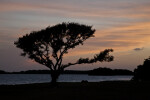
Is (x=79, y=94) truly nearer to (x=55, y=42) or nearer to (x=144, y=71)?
(x=55, y=42)

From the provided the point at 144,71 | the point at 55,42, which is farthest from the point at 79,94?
the point at 144,71

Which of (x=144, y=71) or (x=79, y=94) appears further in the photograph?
(x=144, y=71)

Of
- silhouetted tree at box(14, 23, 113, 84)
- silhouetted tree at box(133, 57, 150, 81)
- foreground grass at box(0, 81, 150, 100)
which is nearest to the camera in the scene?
foreground grass at box(0, 81, 150, 100)

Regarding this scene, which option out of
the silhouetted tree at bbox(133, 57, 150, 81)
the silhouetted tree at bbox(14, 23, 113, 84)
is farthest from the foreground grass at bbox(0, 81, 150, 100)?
the silhouetted tree at bbox(133, 57, 150, 81)

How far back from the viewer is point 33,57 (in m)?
55.8

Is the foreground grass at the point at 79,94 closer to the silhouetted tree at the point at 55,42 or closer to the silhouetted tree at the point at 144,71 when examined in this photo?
the silhouetted tree at the point at 55,42

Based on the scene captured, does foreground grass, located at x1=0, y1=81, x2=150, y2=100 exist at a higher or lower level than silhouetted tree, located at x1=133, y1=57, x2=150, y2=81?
lower

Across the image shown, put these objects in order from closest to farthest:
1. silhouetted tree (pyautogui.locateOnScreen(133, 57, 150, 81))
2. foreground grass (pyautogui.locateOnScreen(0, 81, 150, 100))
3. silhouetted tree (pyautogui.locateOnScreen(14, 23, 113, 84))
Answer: foreground grass (pyautogui.locateOnScreen(0, 81, 150, 100)) → silhouetted tree (pyautogui.locateOnScreen(14, 23, 113, 84)) → silhouetted tree (pyautogui.locateOnScreen(133, 57, 150, 81))

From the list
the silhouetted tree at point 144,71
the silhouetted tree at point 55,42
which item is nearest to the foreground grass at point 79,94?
the silhouetted tree at point 55,42

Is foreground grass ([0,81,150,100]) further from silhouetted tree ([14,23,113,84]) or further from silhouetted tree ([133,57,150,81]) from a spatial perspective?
silhouetted tree ([133,57,150,81])

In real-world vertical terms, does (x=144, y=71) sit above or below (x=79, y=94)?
above

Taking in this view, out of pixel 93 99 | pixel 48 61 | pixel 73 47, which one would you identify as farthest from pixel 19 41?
pixel 93 99

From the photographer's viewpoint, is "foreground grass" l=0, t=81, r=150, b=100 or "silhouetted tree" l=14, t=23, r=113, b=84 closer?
"foreground grass" l=0, t=81, r=150, b=100

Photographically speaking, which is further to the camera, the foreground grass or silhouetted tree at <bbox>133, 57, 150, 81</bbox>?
silhouetted tree at <bbox>133, 57, 150, 81</bbox>
